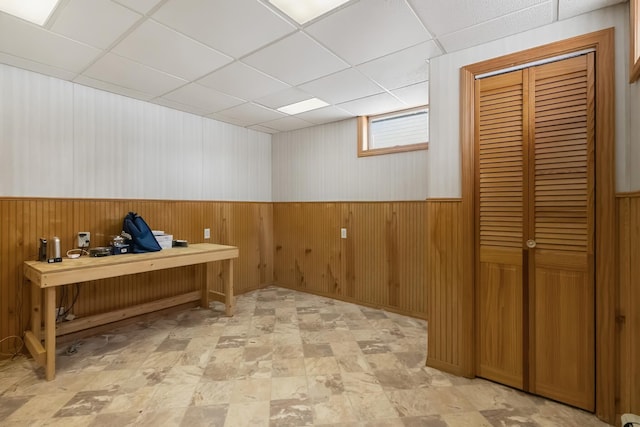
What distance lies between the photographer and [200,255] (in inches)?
130

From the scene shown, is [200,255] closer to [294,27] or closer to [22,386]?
[22,386]

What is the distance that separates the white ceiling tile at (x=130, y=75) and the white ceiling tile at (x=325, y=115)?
161 centimetres

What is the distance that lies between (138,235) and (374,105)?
3.07 m

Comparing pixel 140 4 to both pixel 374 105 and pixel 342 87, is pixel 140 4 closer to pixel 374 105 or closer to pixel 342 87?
pixel 342 87

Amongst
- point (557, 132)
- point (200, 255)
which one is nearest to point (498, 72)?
point (557, 132)

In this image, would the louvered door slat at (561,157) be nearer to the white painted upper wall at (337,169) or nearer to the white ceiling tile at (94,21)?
the white painted upper wall at (337,169)

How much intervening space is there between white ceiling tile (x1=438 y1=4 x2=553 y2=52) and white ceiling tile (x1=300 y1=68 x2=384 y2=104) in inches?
33.6

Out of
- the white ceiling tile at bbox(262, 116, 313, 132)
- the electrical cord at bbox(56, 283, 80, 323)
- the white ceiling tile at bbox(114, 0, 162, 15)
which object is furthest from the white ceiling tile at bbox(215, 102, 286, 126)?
the electrical cord at bbox(56, 283, 80, 323)

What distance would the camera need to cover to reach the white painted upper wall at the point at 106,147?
2.69 meters

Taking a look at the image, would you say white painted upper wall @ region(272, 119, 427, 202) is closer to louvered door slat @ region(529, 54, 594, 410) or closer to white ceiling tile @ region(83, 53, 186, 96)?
louvered door slat @ region(529, 54, 594, 410)

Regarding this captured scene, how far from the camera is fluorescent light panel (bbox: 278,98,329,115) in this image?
3629 mm

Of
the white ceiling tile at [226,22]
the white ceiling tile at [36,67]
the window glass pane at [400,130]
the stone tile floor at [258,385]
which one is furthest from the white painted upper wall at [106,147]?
the window glass pane at [400,130]

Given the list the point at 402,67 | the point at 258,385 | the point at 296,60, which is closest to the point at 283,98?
the point at 296,60

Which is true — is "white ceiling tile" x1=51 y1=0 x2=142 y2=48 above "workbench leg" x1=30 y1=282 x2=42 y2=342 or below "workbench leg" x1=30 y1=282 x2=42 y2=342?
above
